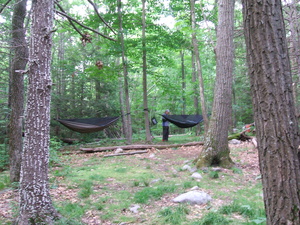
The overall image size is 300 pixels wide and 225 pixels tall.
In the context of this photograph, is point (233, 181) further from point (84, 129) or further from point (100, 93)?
point (100, 93)

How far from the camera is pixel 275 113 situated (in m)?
1.25

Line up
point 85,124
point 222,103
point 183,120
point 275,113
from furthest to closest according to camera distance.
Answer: point 183,120 → point 85,124 → point 222,103 → point 275,113

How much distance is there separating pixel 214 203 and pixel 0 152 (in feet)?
16.0

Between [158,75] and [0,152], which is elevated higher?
[158,75]

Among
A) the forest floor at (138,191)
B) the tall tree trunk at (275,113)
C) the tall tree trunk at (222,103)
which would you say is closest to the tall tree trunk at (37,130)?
the forest floor at (138,191)

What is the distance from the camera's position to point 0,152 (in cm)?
530

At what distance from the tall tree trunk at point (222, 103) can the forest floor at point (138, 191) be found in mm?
277

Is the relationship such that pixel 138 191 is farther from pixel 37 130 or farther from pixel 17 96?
pixel 17 96

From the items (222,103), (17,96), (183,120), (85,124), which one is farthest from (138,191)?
(183,120)

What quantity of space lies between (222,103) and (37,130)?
2883 millimetres

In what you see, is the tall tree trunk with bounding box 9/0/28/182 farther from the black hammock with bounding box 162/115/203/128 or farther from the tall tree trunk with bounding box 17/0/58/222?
the black hammock with bounding box 162/115/203/128


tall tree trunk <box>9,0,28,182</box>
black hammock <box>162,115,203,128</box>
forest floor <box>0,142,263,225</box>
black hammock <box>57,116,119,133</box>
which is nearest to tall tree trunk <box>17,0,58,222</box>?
forest floor <box>0,142,263,225</box>

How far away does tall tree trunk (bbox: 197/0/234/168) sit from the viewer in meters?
3.95

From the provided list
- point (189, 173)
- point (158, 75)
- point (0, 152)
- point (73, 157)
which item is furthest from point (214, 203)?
point (158, 75)
